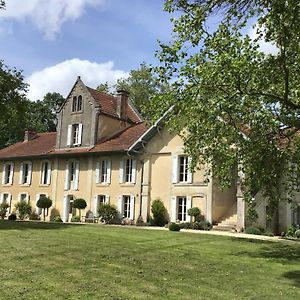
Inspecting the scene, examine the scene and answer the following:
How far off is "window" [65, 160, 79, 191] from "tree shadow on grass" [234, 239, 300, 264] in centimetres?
1650

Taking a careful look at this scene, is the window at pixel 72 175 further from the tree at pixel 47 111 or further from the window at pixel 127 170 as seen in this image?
the tree at pixel 47 111

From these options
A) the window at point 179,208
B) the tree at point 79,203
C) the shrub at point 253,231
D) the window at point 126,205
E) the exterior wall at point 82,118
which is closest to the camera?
the shrub at point 253,231

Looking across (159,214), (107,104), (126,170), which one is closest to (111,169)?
(126,170)

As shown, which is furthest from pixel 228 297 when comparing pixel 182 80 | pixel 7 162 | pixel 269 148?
pixel 7 162

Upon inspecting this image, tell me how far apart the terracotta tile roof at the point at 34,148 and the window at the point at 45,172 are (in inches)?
36.6

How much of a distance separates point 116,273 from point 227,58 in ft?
25.9

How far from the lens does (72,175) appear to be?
A: 3278cm

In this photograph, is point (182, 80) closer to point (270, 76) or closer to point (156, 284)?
point (270, 76)

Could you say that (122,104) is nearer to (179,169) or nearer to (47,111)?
(179,169)

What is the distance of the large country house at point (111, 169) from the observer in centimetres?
2670

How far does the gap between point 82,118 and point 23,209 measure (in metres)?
8.20

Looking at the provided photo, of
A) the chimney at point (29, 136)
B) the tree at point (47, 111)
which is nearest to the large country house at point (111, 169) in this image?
the chimney at point (29, 136)

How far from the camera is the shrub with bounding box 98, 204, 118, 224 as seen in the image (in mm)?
29266

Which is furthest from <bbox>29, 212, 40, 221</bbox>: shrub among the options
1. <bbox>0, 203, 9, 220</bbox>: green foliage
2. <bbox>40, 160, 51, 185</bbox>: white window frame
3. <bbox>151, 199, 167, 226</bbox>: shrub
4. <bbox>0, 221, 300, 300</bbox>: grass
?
<bbox>0, 221, 300, 300</bbox>: grass
